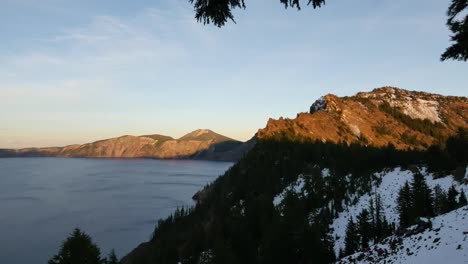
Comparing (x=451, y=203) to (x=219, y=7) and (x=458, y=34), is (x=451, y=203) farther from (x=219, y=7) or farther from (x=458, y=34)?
(x=219, y=7)

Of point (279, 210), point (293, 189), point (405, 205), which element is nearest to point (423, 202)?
point (405, 205)

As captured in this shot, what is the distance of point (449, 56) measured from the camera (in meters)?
12.6

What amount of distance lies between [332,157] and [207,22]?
415ft

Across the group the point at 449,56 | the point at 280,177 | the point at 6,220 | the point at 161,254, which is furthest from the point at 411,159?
the point at 6,220

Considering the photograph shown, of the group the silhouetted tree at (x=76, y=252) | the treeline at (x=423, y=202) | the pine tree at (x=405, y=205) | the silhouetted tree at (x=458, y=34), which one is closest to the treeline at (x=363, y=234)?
the pine tree at (x=405, y=205)

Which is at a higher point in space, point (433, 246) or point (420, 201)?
point (433, 246)

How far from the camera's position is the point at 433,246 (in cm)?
2791

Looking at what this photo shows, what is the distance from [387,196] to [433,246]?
62.2m

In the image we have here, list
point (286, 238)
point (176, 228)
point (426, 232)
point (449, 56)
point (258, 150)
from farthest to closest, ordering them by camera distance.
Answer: point (258, 150) → point (176, 228) → point (286, 238) → point (426, 232) → point (449, 56)

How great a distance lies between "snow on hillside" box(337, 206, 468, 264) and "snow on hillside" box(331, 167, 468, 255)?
124ft

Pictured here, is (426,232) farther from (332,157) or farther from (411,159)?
(332,157)

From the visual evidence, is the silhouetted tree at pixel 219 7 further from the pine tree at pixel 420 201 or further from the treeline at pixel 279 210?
the pine tree at pixel 420 201

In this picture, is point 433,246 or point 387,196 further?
point 387,196

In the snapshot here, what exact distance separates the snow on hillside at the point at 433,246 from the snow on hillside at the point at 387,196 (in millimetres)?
37673
